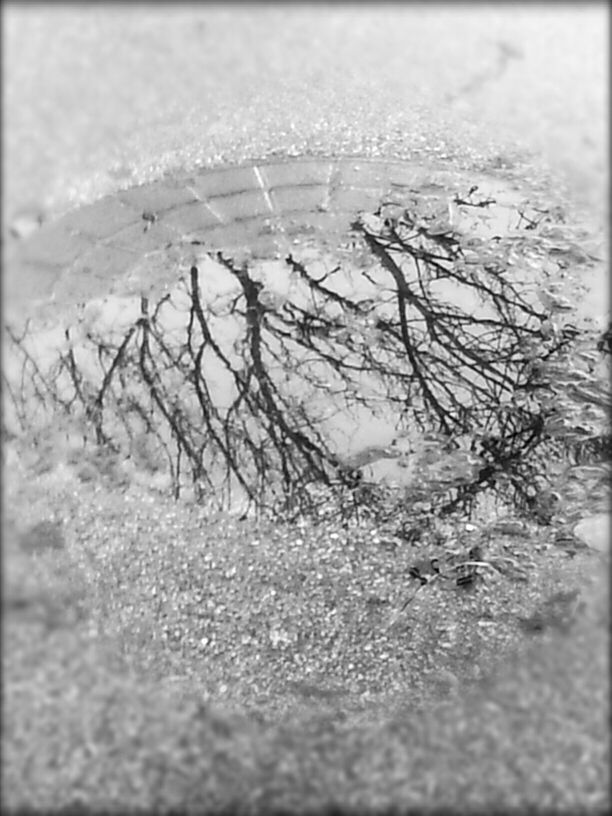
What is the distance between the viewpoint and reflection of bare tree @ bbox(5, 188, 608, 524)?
4.06 meters

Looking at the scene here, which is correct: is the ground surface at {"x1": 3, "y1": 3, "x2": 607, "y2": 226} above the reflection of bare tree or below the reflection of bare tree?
above

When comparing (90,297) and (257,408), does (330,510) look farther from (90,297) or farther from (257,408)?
(90,297)

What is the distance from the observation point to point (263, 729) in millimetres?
3504

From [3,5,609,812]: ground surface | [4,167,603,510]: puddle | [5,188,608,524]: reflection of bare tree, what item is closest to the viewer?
[3,5,609,812]: ground surface

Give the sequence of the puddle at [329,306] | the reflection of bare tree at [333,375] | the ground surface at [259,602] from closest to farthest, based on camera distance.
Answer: the ground surface at [259,602]
the reflection of bare tree at [333,375]
the puddle at [329,306]

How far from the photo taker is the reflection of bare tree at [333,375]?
13.3ft

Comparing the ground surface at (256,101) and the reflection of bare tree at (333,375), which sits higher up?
the ground surface at (256,101)

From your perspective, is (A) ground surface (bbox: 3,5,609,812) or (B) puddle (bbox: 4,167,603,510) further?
(B) puddle (bbox: 4,167,603,510)

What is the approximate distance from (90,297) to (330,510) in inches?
74.6

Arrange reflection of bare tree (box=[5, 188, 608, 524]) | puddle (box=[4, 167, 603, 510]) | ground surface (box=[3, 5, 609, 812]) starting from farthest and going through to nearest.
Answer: puddle (box=[4, 167, 603, 510])
reflection of bare tree (box=[5, 188, 608, 524])
ground surface (box=[3, 5, 609, 812])

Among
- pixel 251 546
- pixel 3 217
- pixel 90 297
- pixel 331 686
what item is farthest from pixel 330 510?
pixel 3 217

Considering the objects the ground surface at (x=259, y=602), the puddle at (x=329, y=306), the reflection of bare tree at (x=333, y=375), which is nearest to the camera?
the ground surface at (x=259, y=602)

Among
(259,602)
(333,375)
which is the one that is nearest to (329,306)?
(333,375)

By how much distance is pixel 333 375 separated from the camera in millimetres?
4285
